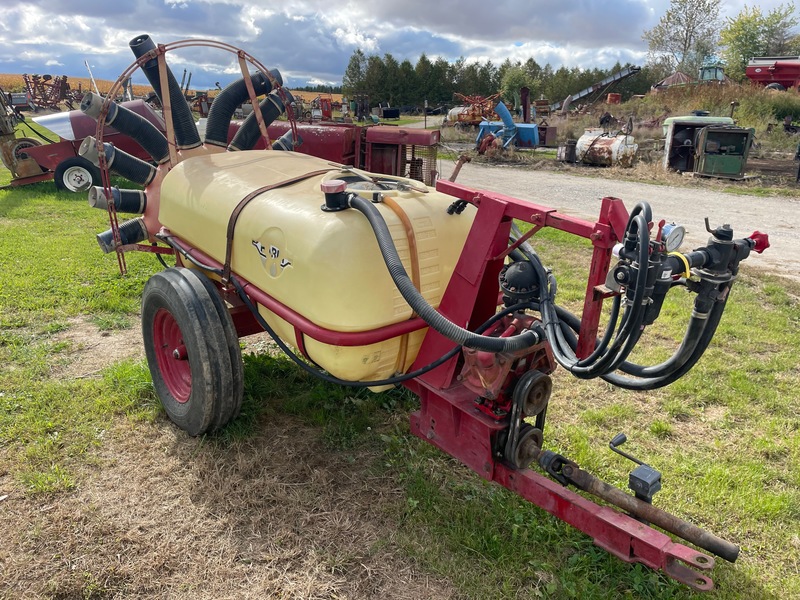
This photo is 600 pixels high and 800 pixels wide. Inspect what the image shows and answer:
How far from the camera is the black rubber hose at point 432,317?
6.54 feet

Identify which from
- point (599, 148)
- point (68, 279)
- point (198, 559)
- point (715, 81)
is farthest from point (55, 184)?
point (715, 81)

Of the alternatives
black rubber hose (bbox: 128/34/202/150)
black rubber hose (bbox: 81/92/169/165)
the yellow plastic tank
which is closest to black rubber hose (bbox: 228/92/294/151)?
black rubber hose (bbox: 128/34/202/150)

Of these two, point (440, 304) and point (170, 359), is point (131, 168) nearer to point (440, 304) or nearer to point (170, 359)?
point (170, 359)

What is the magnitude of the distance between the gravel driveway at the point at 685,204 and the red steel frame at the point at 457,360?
457cm

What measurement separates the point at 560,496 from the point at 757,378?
2.59 meters

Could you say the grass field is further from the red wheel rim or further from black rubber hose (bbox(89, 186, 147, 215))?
black rubber hose (bbox(89, 186, 147, 215))

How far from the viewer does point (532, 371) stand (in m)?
2.23

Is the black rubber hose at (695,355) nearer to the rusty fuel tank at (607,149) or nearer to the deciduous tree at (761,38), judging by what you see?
the rusty fuel tank at (607,149)

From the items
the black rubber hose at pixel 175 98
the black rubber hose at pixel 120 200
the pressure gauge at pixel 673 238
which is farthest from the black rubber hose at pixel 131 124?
the pressure gauge at pixel 673 238

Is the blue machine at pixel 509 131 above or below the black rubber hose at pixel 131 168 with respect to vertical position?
above

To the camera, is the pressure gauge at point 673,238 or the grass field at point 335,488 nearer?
the pressure gauge at point 673,238

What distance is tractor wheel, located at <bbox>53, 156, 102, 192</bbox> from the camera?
389 inches

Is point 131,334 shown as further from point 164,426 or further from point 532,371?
point 532,371

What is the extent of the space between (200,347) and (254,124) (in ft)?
6.55
